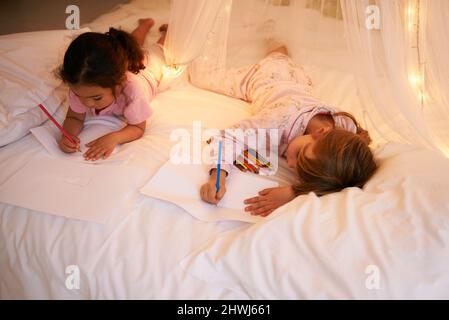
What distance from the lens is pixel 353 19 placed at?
937 mm

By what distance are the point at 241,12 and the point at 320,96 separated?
0.50m

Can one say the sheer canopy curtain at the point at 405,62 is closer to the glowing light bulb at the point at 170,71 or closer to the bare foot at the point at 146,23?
the glowing light bulb at the point at 170,71

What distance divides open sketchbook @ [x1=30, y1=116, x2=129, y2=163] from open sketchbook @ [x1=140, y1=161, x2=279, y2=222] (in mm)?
168

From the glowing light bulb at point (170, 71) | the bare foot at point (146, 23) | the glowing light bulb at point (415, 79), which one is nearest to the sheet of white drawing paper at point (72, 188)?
the glowing light bulb at point (170, 71)

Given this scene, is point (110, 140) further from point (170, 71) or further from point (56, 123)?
point (170, 71)

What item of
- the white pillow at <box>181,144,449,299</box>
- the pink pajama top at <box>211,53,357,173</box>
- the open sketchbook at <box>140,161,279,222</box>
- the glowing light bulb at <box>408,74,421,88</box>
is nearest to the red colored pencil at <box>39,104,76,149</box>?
the open sketchbook at <box>140,161,279,222</box>

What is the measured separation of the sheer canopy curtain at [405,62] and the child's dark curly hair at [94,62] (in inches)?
26.9

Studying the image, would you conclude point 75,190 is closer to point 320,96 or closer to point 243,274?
point 243,274

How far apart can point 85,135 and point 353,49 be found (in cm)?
87

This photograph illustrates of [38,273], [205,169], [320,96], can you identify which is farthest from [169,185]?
[320,96]

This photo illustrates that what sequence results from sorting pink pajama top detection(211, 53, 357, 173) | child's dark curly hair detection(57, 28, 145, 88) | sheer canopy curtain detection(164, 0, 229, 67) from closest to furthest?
child's dark curly hair detection(57, 28, 145, 88)
pink pajama top detection(211, 53, 357, 173)
sheer canopy curtain detection(164, 0, 229, 67)

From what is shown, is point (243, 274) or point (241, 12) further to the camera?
point (241, 12)

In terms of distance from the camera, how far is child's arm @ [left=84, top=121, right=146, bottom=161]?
109 cm

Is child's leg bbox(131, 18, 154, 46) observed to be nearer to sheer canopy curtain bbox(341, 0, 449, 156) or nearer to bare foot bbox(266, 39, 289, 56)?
bare foot bbox(266, 39, 289, 56)
